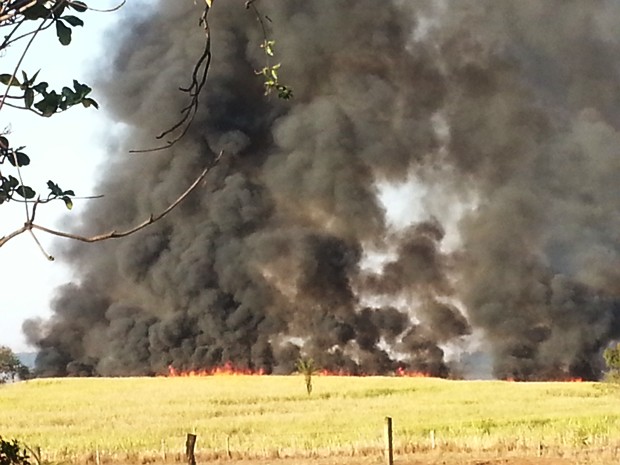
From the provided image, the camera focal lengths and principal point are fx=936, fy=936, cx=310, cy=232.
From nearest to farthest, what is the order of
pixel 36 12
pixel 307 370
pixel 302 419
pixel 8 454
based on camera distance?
pixel 36 12 → pixel 8 454 → pixel 302 419 → pixel 307 370

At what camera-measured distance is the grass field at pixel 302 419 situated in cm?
2753

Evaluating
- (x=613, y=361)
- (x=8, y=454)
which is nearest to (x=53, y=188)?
(x=8, y=454)

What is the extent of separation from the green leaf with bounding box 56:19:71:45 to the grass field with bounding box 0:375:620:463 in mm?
24351

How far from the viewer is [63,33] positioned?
8.28 ft

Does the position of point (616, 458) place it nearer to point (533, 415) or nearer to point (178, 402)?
point (533, 415)

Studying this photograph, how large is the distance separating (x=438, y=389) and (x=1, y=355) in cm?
5231

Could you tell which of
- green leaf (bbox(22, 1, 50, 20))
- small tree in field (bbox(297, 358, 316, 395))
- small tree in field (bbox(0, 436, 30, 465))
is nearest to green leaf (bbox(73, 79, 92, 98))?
green leaf (bbox(22, 1, 50, 20))

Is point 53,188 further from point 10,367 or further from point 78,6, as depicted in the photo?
point 10,367

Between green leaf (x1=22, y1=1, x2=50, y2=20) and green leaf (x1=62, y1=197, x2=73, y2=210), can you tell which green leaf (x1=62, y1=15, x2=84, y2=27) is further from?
green leaf (x1=62, y1=197, x2=73, y2=210)

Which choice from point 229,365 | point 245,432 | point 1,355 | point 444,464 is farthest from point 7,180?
point 1,355

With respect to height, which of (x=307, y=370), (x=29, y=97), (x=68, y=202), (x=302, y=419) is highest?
(x=307, y=370)

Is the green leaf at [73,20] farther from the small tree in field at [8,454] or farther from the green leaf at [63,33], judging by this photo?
the small tree in field at [8,454]

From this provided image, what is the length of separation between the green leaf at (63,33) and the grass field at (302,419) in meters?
24.4

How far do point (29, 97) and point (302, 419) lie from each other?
33.1 meters
